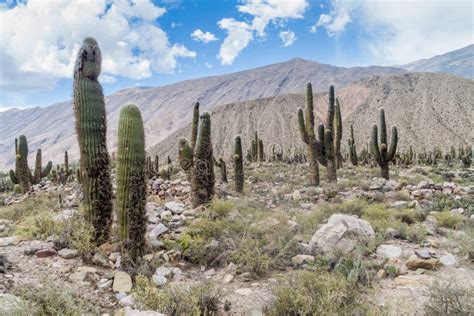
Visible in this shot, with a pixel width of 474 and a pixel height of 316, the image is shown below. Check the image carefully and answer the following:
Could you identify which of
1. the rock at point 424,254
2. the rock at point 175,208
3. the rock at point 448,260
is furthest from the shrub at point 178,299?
the rock at point 175,208

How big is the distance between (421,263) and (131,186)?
471cm

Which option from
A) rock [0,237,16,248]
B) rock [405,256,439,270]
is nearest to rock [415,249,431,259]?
rock [405,256,439,270]

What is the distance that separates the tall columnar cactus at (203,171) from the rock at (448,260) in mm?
5669

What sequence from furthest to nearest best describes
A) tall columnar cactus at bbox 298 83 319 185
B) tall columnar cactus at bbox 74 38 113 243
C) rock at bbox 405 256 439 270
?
tall columnar cactus at bbox 298 83 319 185, tall columnar cactus at bbox 74 38 113 243, rock at bbox 405 256 439 270

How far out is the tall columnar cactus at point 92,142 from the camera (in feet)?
20.0

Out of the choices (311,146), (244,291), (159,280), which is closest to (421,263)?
(244,291)

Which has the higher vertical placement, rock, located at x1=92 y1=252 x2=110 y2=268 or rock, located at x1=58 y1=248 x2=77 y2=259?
rock, located at x1=58 y1=248 x2=77 y2=259

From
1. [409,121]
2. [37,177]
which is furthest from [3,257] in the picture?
[409,121]

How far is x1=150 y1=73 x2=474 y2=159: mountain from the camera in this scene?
66375 mm

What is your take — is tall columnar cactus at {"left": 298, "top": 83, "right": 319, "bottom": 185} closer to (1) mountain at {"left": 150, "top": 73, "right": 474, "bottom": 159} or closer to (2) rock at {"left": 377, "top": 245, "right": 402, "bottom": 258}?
(2) rock at {"left": 377, "top": 245, "right": 402, "bottom": 258}

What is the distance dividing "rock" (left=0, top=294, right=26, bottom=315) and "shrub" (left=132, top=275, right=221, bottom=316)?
3.59ft

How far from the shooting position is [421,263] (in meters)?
5.28

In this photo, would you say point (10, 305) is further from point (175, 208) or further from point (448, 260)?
point (448, 260)

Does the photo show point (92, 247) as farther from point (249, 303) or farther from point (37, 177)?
point (37, 177)
